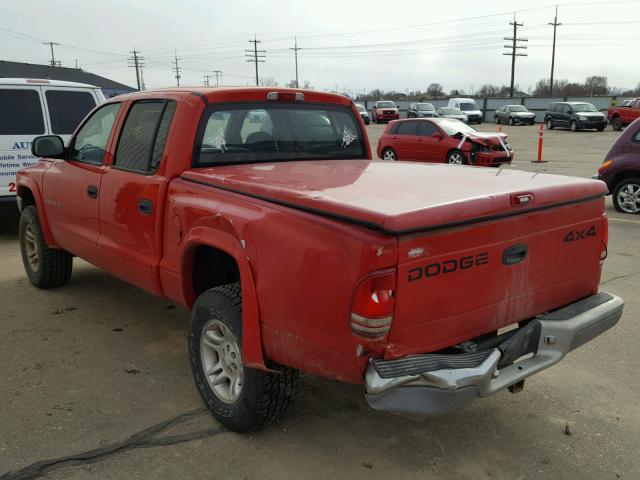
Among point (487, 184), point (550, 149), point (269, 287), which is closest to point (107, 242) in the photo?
point (269, 287)

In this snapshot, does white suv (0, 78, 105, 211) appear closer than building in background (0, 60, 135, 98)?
Yes

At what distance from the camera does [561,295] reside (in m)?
3.02

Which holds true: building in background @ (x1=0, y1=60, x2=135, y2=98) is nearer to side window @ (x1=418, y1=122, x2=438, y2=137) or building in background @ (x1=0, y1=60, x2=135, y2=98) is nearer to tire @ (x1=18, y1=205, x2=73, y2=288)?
side window @ (x1=418, y1=122, x2=438, y2=137)

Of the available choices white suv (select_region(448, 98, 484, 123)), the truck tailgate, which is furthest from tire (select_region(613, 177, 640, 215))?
white suv (select_region(448, 98, 484, 123))

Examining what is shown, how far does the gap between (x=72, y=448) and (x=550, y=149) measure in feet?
Answer: 73.9

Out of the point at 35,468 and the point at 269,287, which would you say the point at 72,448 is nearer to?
the point at 35,468

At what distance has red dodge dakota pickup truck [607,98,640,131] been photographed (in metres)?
31.1

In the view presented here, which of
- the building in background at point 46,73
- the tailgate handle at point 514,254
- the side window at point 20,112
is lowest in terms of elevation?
the tailgate handle at point 514,254

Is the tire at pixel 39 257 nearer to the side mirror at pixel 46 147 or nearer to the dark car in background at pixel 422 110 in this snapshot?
the side mirror at pixel 46 147

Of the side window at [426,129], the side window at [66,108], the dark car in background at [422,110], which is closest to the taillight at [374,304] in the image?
the side window at [66,108]

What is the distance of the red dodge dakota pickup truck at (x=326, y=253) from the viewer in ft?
7.64

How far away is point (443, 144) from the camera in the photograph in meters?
15.7

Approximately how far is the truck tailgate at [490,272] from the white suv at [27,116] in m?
6.77

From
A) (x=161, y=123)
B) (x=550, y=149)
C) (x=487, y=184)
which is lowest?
(x=550, y=149)
